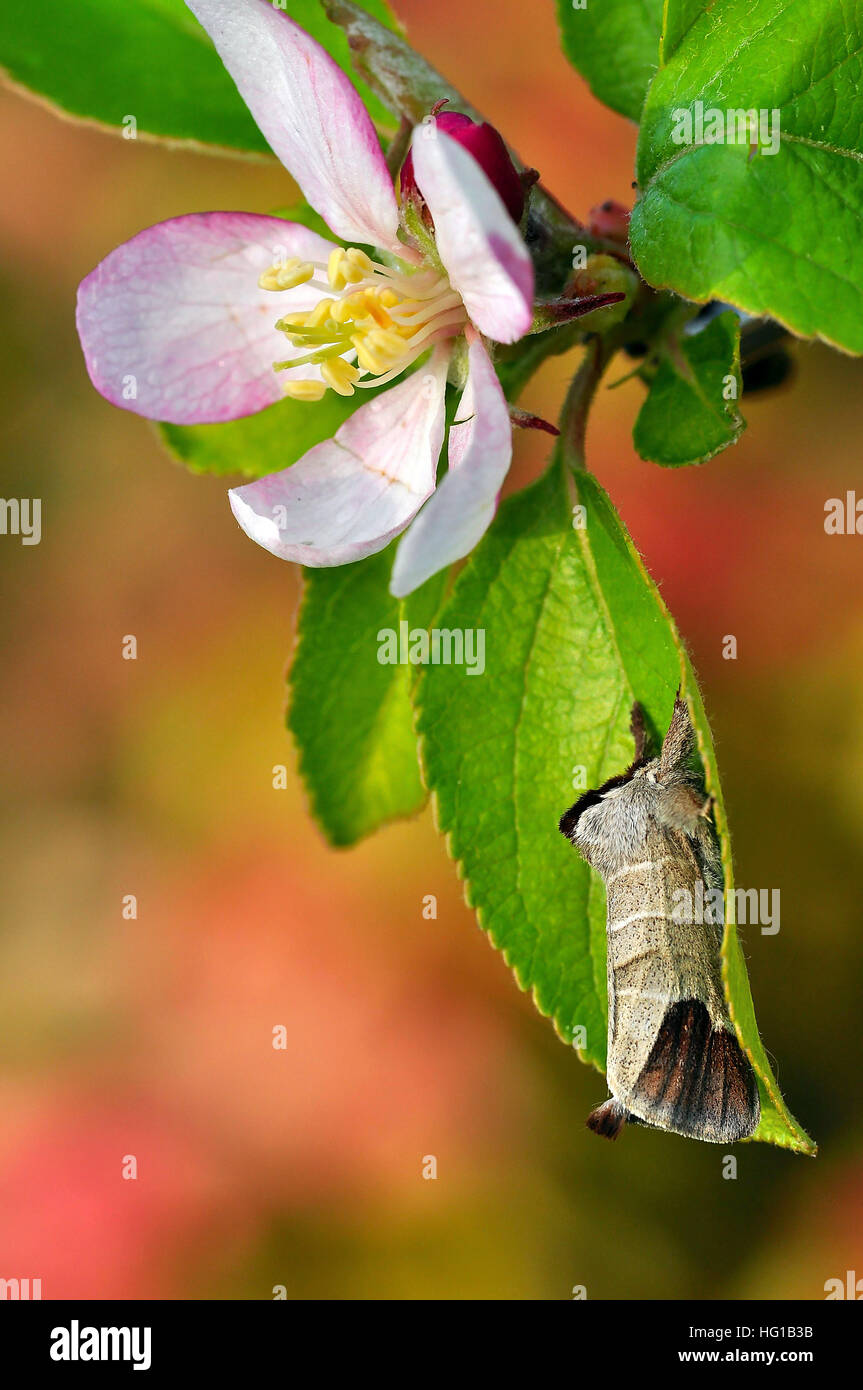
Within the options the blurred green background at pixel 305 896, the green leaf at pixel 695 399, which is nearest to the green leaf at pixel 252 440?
the green leaf at pixel 695 399

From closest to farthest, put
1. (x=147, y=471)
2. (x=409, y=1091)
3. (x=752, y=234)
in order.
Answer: (x=752, y=234), (x=409, y=1091), (x=147, y=471)

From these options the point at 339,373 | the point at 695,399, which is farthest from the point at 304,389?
the point at 695,399

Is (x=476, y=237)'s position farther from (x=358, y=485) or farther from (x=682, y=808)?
(x=682, y=808)

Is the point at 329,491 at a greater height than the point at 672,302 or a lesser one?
lesser

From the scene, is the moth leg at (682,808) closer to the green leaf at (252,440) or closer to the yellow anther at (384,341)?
the yellow anther at (384,341)

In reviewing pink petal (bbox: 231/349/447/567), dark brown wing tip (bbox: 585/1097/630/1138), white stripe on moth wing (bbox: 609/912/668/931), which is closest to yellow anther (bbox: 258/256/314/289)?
pink petal (bbox: 231/349/447/567)

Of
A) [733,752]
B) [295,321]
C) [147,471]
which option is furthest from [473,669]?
[147,471]

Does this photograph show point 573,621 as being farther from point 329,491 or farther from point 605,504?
point 329,491
